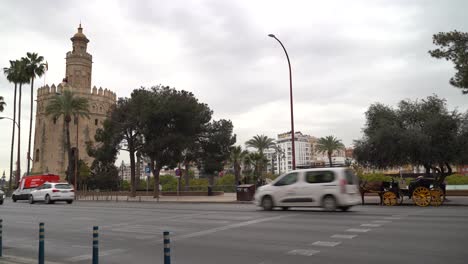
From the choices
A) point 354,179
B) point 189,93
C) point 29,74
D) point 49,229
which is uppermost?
point 29,74

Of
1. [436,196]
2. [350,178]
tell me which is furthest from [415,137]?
[350,178]

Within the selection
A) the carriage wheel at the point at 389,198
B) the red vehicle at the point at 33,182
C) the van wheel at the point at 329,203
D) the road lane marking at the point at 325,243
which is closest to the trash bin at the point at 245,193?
the carriage wheel at the point at 389,198

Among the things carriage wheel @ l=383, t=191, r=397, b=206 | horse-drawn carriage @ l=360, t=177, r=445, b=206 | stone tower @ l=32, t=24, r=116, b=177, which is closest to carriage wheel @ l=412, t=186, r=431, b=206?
horse-drawn carriage @ l=360, t=177, r=445, b=206

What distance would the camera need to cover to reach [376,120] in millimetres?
26781

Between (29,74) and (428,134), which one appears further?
(29,74)

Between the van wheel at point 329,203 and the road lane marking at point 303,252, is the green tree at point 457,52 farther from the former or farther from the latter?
the road lane marking at point 303,252

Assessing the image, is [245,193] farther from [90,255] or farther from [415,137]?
[90,255]

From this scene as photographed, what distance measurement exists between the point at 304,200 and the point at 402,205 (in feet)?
21.8

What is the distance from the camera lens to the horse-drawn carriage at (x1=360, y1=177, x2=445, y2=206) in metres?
20.3

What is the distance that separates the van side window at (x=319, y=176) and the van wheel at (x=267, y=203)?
2.02 meters

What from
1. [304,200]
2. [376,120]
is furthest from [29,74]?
[304,200]

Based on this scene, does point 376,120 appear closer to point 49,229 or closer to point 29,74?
point 49,229

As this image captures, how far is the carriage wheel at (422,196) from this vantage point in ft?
66.2

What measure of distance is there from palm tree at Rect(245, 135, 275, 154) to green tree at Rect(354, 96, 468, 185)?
44996 mm
